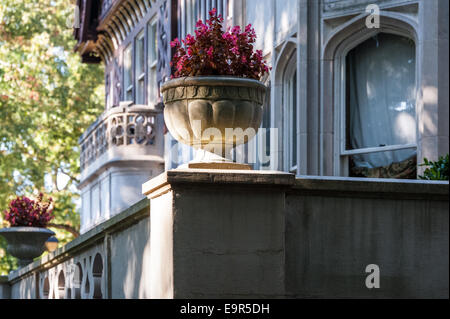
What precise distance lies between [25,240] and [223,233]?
12466mm

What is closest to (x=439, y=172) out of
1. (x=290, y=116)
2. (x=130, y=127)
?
(x=290, y=116)

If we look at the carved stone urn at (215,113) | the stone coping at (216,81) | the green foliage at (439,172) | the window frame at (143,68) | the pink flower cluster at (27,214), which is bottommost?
the pink flower cluster at (27,214)

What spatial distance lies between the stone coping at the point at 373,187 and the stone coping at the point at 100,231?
142 cm

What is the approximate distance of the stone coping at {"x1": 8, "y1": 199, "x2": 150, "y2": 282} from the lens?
880cm

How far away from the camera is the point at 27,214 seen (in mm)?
19219

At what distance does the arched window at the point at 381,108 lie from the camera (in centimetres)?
1301

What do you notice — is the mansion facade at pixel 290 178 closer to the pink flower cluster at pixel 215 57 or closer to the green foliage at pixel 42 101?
the pink flower cluster at pixel 215 57

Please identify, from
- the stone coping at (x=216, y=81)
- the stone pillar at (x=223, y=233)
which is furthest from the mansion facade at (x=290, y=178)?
the stone coping at (x=216, y=81)

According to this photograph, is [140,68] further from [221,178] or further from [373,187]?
[221,178]

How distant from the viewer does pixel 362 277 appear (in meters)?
7.86

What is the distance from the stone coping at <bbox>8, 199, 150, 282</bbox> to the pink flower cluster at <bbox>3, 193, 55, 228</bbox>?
375 cm

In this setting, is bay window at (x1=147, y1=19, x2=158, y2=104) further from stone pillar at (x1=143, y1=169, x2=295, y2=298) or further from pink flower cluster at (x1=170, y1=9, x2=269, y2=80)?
stone pillar at (x1=143, y1=169, x2=295, y2=298)

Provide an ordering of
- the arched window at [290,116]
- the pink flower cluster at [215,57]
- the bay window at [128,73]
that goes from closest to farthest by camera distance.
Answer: the pink flower cluster at [215,57] → the arched window at [290,116] → the bay window at [128,73]

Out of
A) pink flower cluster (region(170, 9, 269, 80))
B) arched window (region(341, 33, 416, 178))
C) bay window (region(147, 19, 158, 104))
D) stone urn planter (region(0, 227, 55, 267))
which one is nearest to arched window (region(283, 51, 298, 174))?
arched window (region(341, 33, 416, 178))
